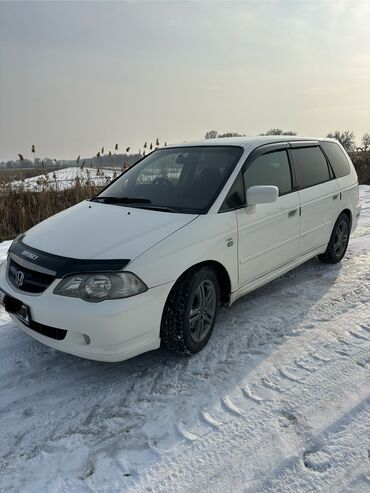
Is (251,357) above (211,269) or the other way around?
the other way around

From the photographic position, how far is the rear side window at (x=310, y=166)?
14.6ft

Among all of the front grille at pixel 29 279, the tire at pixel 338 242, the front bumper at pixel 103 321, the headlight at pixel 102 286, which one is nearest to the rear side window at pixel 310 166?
the tire at pixel 338 242

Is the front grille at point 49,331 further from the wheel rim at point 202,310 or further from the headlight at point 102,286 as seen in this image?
the wheel rim at point 202,310

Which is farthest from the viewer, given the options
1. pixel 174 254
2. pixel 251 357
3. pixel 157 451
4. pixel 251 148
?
pixel 251 148

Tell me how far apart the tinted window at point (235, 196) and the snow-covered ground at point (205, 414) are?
3.67ft

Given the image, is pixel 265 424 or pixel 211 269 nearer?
pixel 265 424

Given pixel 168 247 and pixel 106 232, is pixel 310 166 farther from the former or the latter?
pixel 106 232

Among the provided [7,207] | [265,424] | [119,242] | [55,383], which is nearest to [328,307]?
[265,424]

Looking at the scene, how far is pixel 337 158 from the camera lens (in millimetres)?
5355

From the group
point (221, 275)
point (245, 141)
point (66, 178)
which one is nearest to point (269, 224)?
point (221, 275)

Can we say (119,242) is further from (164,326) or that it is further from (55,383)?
(55,383)

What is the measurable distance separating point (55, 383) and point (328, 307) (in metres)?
2.66

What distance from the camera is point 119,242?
2912 mm

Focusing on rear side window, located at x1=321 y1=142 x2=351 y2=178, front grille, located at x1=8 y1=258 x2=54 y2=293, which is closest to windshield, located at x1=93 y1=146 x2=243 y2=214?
front grille, located at x1=8 y1=258 x2=54 y2=293
